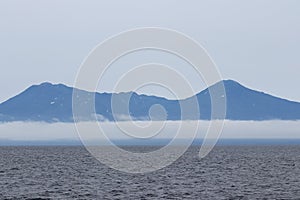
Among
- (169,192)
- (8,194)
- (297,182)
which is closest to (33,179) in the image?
(8,194)

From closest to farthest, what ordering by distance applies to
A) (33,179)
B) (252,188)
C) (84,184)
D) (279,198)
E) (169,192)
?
(279,198) < (169,192) < (252,188) < (84,184) < (33,179)

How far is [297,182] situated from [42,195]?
3924 cm

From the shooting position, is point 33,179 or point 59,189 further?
point 33,179

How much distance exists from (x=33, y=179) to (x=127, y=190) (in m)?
24.2

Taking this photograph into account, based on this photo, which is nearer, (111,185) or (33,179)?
(111,185)

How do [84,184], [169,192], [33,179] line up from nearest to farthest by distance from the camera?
[169,192] → [84,184] → [33,179]

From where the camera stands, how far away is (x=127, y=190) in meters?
78.7

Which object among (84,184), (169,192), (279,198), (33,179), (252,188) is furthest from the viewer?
(33,179)

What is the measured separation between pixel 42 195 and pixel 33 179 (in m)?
24.8

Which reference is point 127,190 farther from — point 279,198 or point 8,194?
point 279,198

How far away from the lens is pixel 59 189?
80250 mm

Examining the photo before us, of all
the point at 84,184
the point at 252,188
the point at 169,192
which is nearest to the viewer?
the point at 169,192

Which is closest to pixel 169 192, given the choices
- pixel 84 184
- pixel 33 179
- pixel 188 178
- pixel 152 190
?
pixel 152 190

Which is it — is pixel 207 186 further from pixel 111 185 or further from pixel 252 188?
pixel 111 185
